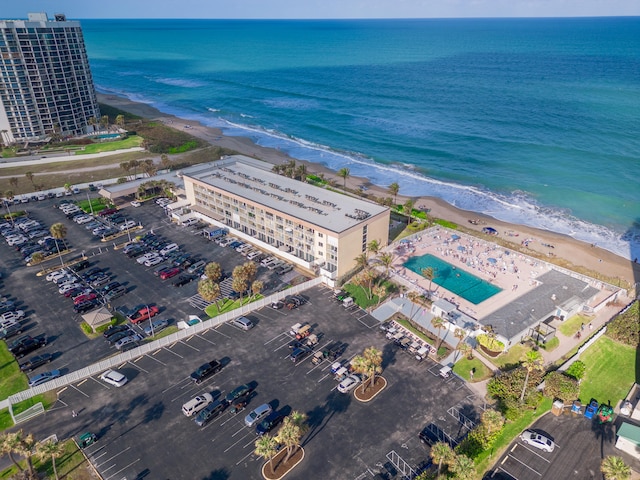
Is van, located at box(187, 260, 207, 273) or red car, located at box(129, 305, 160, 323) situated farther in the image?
van, located at box(187, 260, 207, 273)

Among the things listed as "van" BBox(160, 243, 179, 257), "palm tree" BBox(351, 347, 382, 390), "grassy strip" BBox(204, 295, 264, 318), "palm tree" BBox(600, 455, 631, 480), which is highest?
"palm tree" BBox(351, 347, 382, 390)

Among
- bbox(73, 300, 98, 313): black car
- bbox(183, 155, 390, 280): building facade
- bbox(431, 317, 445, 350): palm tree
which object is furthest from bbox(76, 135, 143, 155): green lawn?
bbox(431, 317, 445, 350): palm tree

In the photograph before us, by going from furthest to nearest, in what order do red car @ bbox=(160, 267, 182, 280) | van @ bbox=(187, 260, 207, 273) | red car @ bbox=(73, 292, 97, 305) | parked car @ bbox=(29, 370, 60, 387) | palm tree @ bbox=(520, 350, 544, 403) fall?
van @ bbox=(187, 260, 207, 273)
red car @ bbox=(160, 267, 182, 280)
red car @ bbox=(73, 292, 97, 305)
parked car @ bbox=(29, 370, 60, 387)
palm tree @ bbox=(520, 350, 544, 403)

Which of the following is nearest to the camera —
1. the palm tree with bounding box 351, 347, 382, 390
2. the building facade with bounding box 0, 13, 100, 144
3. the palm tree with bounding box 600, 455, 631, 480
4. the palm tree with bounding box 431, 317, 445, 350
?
the palm tree with bounding box 600, 455, 631, 480

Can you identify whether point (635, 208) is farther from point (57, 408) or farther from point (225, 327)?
point (57, 408)

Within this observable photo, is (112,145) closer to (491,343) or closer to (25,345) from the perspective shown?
(25,345)

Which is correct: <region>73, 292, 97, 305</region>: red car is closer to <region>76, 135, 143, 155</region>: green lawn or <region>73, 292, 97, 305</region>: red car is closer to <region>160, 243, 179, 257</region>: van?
<region>160, 243, 179, 257</region>: van

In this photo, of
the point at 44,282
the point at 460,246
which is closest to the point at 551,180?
the point at 460,246

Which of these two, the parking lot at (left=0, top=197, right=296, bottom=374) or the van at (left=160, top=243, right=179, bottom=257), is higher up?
the van at (left=160, top=243, right=179, bottom=257)
